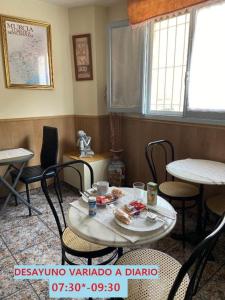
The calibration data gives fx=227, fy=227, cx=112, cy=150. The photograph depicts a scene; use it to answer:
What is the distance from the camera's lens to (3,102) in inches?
118

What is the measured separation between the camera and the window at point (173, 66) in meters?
2.23

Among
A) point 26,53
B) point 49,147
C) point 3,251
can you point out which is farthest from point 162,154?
point 26,53

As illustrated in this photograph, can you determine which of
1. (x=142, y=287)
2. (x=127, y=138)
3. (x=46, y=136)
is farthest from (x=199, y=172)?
(x=46, y=136)

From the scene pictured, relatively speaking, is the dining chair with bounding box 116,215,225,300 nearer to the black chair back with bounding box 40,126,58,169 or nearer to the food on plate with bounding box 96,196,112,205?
the food on plate with bounding box 96,196,112,205

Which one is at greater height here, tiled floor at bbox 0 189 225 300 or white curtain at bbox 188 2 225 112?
white curtain at bbox 188 2 225 112

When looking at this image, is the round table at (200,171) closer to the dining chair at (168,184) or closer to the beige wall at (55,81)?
the dining chair at (168,184)

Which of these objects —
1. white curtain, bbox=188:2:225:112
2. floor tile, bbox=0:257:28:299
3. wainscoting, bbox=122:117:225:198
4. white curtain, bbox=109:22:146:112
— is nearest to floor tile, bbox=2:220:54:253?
floor tile, bbox=0:257:28:299

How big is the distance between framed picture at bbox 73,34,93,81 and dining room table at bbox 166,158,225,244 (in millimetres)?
1978

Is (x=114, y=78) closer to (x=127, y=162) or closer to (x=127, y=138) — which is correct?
(x=127, y=138)

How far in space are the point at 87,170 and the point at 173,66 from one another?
168 centimetres

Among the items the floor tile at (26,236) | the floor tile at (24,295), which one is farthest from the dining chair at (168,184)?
the floor tile at (24,295)

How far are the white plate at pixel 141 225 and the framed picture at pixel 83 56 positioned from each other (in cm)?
260

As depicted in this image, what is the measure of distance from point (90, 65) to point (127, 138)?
1194 millimetres

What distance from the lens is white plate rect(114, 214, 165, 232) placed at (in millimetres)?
1166
